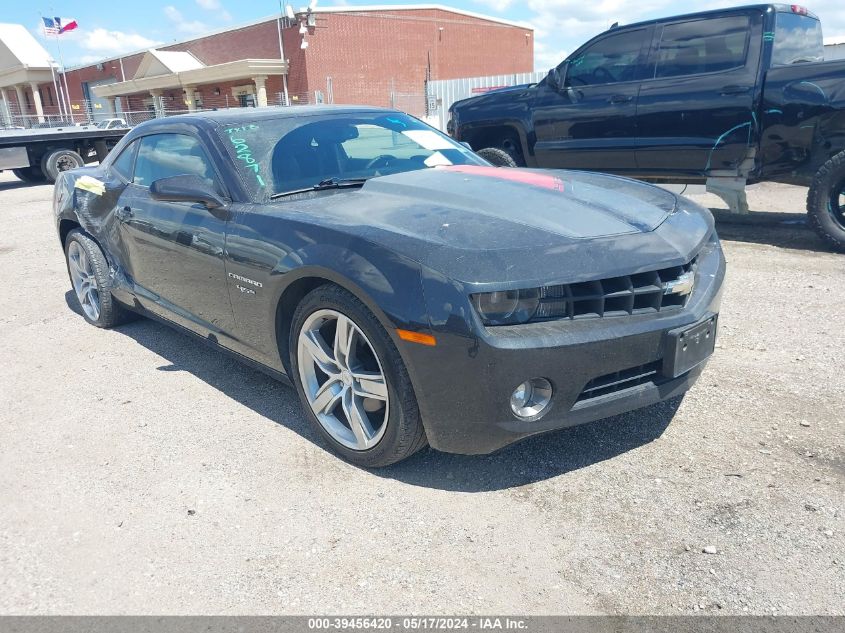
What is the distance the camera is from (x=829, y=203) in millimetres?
5844

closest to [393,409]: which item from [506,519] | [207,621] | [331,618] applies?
[506,519]

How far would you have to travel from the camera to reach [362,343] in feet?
9.14

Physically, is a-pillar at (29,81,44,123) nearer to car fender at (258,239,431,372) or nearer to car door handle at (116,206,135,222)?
car door handle at (116,206,135,222)

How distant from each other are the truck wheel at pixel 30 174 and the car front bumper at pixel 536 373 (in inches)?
678

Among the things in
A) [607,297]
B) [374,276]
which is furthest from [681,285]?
[374,276]

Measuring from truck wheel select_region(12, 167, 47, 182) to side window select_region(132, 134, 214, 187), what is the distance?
1440cm

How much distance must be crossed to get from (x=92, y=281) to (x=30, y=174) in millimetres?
14449

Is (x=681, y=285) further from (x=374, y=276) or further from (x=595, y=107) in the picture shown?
(x=595, y=107)

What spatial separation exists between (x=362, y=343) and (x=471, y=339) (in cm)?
64

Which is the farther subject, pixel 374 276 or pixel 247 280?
pixel 247 280

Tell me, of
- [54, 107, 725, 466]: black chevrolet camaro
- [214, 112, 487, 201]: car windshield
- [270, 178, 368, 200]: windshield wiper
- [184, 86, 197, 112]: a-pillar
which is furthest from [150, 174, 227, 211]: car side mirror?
[184, 86, 197, 112]: a-pillar

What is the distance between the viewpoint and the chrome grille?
2418 mm

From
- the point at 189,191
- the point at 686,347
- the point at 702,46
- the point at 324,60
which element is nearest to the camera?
the point at 686,347

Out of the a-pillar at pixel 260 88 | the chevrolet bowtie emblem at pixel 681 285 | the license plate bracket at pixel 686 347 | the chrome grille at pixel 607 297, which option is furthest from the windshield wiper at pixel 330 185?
the a-pillar at pixel 260 88
